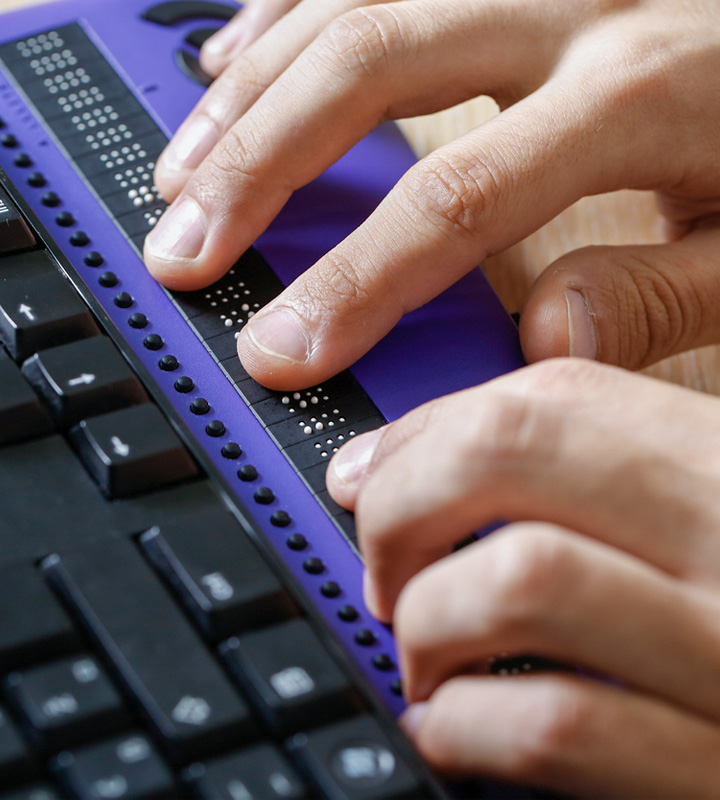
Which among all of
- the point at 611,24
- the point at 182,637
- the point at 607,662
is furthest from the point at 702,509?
the point at 611,24

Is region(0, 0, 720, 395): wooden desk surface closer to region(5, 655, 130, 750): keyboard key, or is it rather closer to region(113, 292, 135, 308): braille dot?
region(113, 292, 135, 308): braille dot

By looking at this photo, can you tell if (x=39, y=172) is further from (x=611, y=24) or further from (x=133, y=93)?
(x=611, y=24)

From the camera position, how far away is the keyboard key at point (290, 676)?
0.28 metres

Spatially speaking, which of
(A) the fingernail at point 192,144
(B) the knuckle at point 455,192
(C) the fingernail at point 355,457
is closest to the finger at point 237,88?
(A) the fingernail at point 192,144

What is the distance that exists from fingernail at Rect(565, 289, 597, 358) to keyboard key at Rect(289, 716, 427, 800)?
251 mm

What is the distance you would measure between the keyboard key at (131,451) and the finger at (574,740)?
5.2 inches

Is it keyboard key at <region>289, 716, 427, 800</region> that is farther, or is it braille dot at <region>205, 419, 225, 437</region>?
braille dot at <region>205, 419, 225, 437</region>

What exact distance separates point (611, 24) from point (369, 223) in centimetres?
23

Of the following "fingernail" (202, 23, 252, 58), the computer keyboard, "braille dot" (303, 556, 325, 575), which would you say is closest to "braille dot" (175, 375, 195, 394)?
the computer keyboard

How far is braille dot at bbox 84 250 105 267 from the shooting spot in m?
0.45

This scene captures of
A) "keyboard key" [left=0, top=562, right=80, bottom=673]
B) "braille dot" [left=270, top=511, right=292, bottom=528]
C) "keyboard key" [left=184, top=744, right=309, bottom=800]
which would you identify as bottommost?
"keyboard key" [left=184, top=744, right=309, bottom=800]

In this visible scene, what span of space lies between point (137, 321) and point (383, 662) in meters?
0.20

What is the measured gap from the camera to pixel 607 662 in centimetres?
28

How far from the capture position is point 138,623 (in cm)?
30
